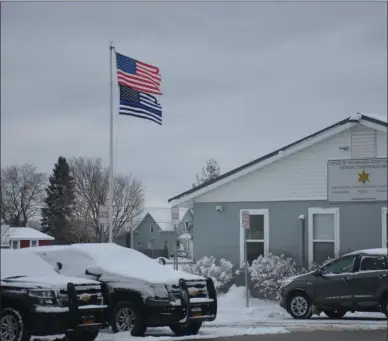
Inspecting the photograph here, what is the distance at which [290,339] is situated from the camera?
13898 mm

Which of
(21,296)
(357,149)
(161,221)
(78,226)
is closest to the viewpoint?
(21,296)

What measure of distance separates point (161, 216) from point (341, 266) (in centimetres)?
1331

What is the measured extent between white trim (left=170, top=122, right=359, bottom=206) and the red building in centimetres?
578

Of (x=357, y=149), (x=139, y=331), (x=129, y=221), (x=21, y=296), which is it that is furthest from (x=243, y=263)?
(x=21, y=296)

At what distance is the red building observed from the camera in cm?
1351

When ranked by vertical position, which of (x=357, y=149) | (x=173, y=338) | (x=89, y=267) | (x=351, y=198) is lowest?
(x=173, y=338)

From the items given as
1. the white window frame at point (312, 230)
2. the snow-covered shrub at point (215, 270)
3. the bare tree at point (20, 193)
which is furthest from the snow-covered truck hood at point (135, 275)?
the white window frame at point (312, 230)

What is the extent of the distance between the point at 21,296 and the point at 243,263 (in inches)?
461

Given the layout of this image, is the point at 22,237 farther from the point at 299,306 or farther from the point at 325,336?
the point at 325,336

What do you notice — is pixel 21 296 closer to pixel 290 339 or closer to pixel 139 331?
pixel 139 331

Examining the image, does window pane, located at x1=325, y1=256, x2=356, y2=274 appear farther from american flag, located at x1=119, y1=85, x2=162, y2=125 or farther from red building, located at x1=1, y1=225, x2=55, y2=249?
red building, located at x1=1, y1=225, x2=55, y2=249

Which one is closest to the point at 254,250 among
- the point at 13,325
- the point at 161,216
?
the point at 161,216

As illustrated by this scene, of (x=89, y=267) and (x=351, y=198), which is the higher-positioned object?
(x=351, y=198)

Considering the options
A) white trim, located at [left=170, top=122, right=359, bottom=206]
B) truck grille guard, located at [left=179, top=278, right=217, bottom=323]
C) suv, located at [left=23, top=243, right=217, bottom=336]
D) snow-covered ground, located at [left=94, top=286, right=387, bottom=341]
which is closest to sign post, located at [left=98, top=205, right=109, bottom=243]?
suv, located at [left=23, top=243, right=217, bottom=336]
